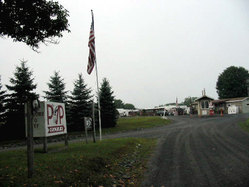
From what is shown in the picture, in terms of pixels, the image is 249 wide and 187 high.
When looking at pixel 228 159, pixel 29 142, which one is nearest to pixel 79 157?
pixel 29 142

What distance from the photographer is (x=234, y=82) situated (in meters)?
67.2

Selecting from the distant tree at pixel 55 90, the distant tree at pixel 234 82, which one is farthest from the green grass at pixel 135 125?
the distant tree at pixel 234 82

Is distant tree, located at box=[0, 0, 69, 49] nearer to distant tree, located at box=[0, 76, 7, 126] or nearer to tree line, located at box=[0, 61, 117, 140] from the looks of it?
tree line, located at box=[0, 61, 117, 140]

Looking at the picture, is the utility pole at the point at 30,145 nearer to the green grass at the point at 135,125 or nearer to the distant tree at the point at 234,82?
the green grass at the point at 135,125

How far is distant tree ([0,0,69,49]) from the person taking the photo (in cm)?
647

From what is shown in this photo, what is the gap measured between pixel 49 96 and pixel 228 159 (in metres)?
22.4

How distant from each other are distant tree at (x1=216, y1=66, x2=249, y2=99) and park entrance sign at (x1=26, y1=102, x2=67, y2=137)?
72.2 m

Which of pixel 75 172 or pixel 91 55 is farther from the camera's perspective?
pixel 91 55

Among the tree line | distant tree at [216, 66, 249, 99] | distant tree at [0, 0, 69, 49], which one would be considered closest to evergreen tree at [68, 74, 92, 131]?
the tree line

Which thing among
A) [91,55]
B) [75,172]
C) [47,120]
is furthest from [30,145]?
[91,55]

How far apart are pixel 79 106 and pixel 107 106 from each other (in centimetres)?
416

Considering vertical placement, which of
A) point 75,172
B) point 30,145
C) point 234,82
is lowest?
point 75,172

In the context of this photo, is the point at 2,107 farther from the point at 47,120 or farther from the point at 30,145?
the point at 30,145

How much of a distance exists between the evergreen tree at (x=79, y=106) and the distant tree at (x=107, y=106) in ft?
7.35
